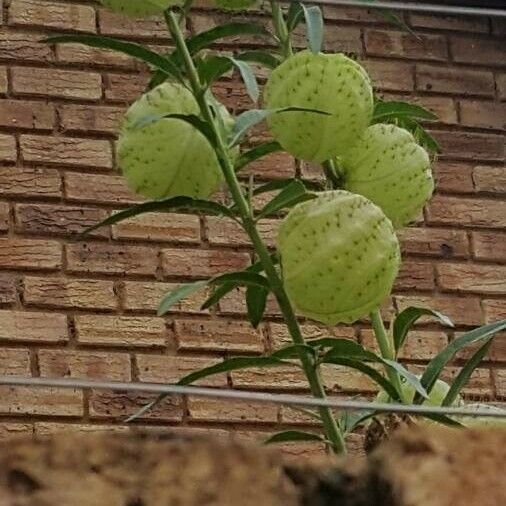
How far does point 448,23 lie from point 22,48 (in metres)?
0.63

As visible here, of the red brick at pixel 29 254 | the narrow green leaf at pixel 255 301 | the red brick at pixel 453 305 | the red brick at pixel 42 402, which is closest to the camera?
the narrow green leaf at pixel 255 301

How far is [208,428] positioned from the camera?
5.08ft

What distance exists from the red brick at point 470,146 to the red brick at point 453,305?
216mm

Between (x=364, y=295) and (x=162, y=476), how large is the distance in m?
0.28

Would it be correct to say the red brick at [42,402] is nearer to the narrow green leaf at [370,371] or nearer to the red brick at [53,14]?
the red brick at [53,14]

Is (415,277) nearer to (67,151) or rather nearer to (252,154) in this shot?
(67,151)

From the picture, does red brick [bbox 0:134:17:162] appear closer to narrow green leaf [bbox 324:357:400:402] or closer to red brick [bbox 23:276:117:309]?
red brick [bbox 23:276:117:309]

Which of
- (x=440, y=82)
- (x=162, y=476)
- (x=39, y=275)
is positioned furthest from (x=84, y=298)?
(x=162, y=476)

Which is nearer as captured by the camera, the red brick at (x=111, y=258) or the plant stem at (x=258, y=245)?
the plant stem at (x=258, y=245)

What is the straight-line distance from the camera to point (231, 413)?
156cm

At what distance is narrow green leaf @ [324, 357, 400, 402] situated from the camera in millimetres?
656

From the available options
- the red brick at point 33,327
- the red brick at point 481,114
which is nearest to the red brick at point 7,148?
the red brick at point 33,327

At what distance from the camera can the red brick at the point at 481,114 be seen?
1.81 m

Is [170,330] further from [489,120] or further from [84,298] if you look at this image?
[489,120]
